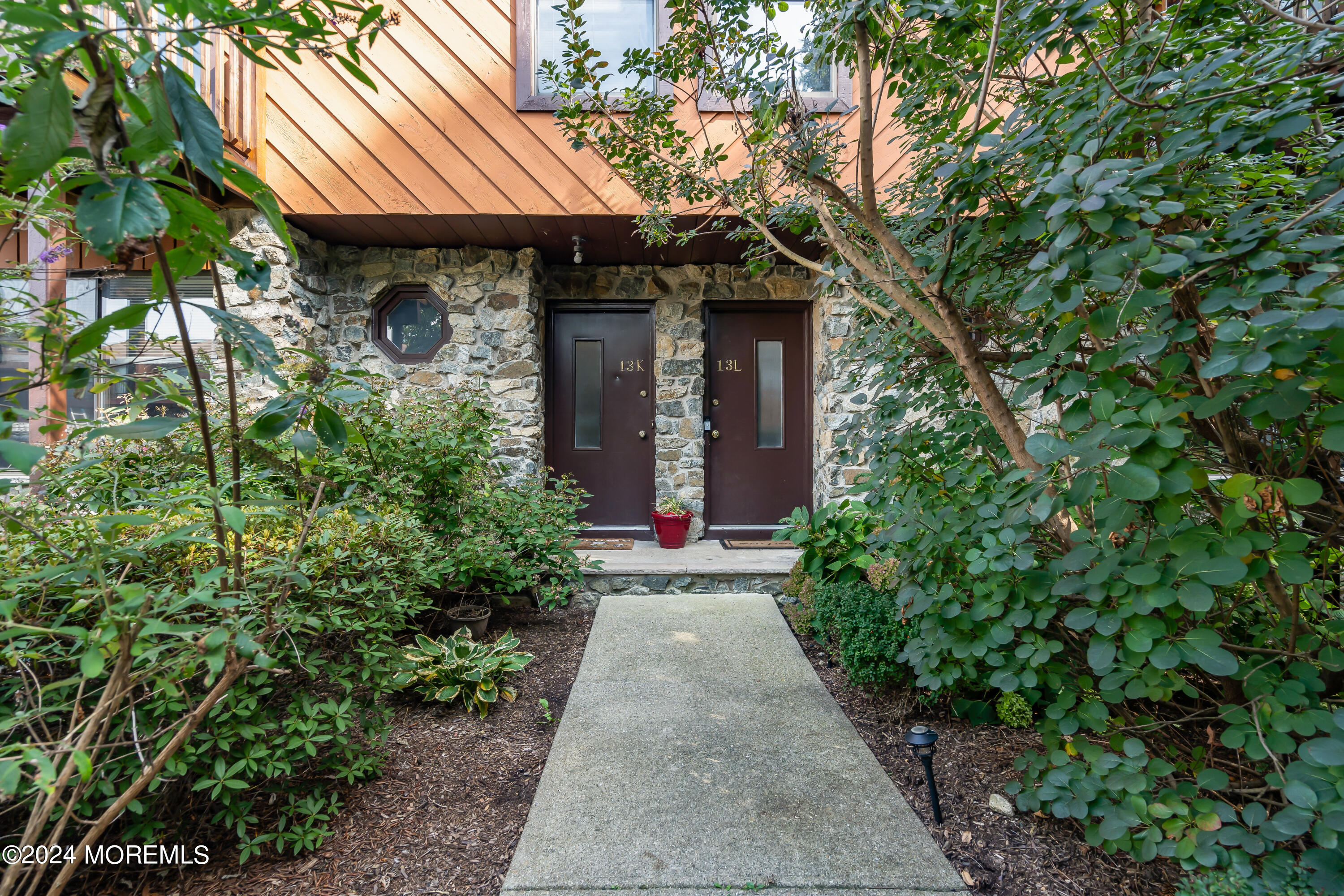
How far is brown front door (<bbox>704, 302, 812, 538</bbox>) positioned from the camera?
15.0 ft

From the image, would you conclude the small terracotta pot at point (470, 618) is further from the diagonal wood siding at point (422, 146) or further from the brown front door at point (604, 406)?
the diagonal wood siding at point (422, 146)

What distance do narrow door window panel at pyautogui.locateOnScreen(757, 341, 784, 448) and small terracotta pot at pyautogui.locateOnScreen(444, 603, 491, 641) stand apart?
8.43 ft

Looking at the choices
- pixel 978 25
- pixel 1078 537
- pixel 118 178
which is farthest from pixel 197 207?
pixel 978 25

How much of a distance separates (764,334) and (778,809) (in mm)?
3615

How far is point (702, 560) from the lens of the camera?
3779 mm

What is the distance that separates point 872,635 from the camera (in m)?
2.05

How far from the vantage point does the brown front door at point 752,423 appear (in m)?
4.58

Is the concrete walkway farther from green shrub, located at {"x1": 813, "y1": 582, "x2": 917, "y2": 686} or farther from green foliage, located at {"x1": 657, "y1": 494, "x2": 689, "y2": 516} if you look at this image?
green foliage, located at {"x1": 657, "y1": 494, "x2": 689, "y2": 516}

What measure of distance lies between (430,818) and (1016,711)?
1.73 metres

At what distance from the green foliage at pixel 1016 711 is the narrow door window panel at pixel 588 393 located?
3.35 meters

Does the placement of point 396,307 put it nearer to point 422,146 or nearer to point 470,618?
point 422,146

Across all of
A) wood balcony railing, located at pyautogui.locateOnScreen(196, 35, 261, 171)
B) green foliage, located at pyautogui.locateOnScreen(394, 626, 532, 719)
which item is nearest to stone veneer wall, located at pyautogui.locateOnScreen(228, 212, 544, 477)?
wood balcony railing, located at pyautogui.locateOnScreen(196, 35, 261, 171)

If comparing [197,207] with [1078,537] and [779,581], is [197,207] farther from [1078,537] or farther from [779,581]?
[779,581]

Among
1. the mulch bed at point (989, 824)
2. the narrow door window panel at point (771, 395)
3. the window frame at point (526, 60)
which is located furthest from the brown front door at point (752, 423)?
the mulch bed at point (989, 824)
